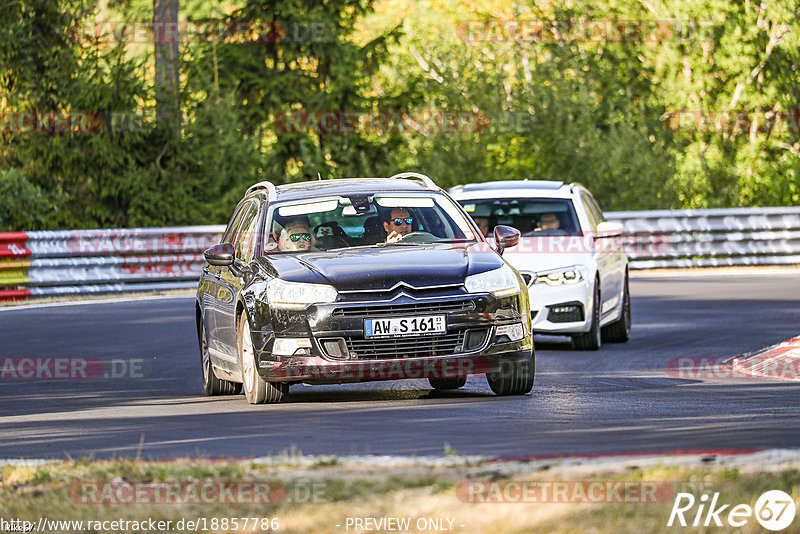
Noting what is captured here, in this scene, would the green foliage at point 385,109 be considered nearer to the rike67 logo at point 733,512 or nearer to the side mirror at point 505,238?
the side mirror at point 505,238

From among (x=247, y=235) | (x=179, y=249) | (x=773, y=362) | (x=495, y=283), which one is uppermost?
(x=247, y=235)

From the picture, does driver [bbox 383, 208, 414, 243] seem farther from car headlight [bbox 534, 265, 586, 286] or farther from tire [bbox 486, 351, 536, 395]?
car headlight [bbox 534, 265, 586, 286]

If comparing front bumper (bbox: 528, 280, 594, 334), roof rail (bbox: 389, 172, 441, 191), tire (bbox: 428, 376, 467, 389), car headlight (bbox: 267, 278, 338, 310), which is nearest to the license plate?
car headlight (bbox: 267, 278, 338, 310)

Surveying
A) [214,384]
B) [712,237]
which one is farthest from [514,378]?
[712,237]

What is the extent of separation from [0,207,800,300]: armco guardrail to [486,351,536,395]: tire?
15.4m

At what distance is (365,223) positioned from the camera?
12.7 metres

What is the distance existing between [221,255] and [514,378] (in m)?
2.45

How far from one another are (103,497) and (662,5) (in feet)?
139

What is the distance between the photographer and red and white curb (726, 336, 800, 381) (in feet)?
45.6

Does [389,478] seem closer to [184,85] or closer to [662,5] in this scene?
[184,85]

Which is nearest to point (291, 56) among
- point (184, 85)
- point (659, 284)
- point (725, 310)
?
point (184, 85)

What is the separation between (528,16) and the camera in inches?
2100

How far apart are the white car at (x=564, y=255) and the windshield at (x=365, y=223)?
12.2ft

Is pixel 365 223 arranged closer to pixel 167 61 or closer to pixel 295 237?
pixel 295 237
